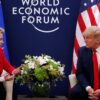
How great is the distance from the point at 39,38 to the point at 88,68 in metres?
1.75

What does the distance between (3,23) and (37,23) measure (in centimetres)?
59

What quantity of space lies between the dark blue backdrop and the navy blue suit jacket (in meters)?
1.48

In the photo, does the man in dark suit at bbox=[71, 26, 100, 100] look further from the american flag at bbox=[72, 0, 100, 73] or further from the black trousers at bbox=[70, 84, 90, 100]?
the american flag at bbox=[72, 0, 100, 73]

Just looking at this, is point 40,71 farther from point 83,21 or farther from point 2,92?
point 83,21

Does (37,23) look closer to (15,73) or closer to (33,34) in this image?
(33,34)

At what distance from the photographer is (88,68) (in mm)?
5035

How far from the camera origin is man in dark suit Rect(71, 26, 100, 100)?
196 inches

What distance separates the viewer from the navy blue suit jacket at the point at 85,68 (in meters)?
5.02

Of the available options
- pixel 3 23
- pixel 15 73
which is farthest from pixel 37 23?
pixel 15 73

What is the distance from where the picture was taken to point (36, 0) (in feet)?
21.5

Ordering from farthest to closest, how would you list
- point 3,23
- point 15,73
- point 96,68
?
1. point 3,23
2. point 15,73
3. point 96,68

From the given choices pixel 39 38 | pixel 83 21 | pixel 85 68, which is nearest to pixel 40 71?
pixel 85 68

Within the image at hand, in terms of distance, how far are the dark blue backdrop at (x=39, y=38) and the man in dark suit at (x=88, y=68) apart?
1519 millimetres

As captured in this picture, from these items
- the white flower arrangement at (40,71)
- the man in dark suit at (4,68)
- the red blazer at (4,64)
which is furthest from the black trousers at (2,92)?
the white flower arrangement at (40,71)
